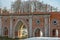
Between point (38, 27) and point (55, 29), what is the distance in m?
3.03

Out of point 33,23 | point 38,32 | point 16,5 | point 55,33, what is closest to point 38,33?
point 38,32

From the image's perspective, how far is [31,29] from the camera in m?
30.2

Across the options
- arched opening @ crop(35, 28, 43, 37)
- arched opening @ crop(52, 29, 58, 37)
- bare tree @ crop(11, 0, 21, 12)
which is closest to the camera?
arched opening @ crop(52, 29, 58, 37)

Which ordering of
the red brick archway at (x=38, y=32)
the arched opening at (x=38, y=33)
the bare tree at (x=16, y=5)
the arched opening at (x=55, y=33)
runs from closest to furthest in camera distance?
1. the arched opening at (x=55, y=33)
2. the red brick archway at (x=38, y=32)
3. the arched opening at (x=38, y=33)
4. the bare tree at (x=16, y=5)

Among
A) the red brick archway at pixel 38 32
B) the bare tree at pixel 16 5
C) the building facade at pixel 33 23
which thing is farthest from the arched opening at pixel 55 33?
the bare tree at pixel 16 5

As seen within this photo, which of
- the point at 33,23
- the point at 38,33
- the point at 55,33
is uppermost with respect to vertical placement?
the point at 33,23

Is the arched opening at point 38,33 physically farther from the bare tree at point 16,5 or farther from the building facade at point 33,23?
the bare tree at point 16,5

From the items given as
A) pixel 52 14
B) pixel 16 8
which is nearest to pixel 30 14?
pixel 52 14

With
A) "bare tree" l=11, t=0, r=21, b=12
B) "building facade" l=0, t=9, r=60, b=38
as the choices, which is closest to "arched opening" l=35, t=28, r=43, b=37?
"building facade" l=0, t=9, r=60, b=38

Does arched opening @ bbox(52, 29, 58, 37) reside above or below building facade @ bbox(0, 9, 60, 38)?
below

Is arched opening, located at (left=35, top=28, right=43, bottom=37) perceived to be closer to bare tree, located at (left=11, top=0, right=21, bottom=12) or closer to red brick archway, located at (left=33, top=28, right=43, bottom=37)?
red brick archway, located at (left=33, top=28, right=43, bottom=37)

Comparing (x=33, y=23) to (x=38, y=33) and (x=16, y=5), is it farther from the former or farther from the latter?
(x=16, y=5)

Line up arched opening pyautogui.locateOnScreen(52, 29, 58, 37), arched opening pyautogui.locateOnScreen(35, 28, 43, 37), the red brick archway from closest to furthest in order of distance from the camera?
arched opening pyautogui.locateOnScreen(52, 29, 58, 37)
the red brick archway
arched opening pyautogui.locateOnScreen(35, 28, 43, 37)

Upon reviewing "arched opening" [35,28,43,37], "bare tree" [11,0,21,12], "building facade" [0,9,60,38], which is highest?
"bare tree" [11,0,21,12]
